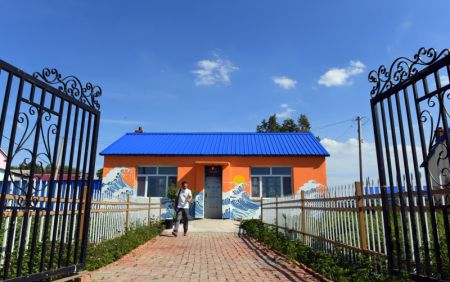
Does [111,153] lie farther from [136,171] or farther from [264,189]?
[264,189]

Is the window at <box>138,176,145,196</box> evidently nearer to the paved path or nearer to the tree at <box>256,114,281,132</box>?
the paved path

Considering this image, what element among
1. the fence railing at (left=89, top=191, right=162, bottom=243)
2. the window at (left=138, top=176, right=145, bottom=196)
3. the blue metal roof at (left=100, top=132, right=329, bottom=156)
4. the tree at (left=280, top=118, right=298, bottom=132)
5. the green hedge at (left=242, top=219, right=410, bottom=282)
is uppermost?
the tree at (left=280, top=118, right=298, bottom=132)

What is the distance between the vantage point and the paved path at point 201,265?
5.88m

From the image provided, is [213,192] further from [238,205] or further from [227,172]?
[238,205]

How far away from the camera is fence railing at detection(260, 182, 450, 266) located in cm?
501

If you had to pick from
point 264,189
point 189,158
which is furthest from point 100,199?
point 264,189

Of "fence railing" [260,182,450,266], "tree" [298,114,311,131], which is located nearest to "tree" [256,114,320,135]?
"tree" [298,114,311,131]

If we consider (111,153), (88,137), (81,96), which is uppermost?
Answer: (111,153)

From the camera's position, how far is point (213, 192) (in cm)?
1978

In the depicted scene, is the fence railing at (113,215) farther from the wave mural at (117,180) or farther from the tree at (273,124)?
the tree at (273,124)

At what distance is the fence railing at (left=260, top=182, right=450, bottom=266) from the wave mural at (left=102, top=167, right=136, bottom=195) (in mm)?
12178

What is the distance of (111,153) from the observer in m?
20.2

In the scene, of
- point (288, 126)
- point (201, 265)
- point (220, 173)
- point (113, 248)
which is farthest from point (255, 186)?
point (288, 126)

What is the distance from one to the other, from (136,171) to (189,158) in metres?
3.27
